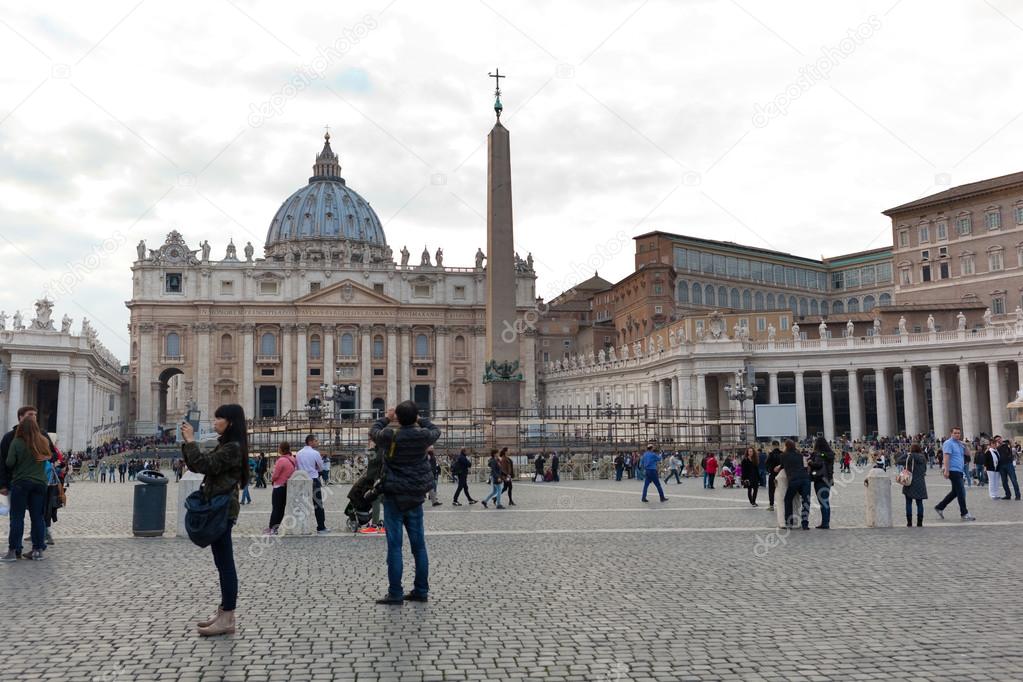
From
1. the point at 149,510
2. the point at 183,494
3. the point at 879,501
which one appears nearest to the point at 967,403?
the point at 879,501

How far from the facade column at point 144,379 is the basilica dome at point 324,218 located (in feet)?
114

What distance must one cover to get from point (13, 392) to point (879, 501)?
47527 mm

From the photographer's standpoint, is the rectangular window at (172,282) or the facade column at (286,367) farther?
the facade column at (286,367)

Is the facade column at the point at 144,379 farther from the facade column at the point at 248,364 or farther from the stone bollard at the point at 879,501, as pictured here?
the stone bollard at the point at 879,501

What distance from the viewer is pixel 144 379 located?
257ft

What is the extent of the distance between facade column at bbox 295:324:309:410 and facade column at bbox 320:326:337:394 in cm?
146

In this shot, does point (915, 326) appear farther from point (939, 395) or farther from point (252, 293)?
point (252, 293)

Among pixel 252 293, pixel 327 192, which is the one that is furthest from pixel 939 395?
pixel 327 192

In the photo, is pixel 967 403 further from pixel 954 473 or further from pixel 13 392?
pixel 13 392

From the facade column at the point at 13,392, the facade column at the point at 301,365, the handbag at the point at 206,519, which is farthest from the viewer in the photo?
the facade column at the point at 301,365

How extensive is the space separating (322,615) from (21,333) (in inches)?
1972

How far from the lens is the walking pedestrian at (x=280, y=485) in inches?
505

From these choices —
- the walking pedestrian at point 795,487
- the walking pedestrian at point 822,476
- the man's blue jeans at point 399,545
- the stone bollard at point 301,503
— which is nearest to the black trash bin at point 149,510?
the stone bollard at point 301,503

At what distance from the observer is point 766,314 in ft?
201
